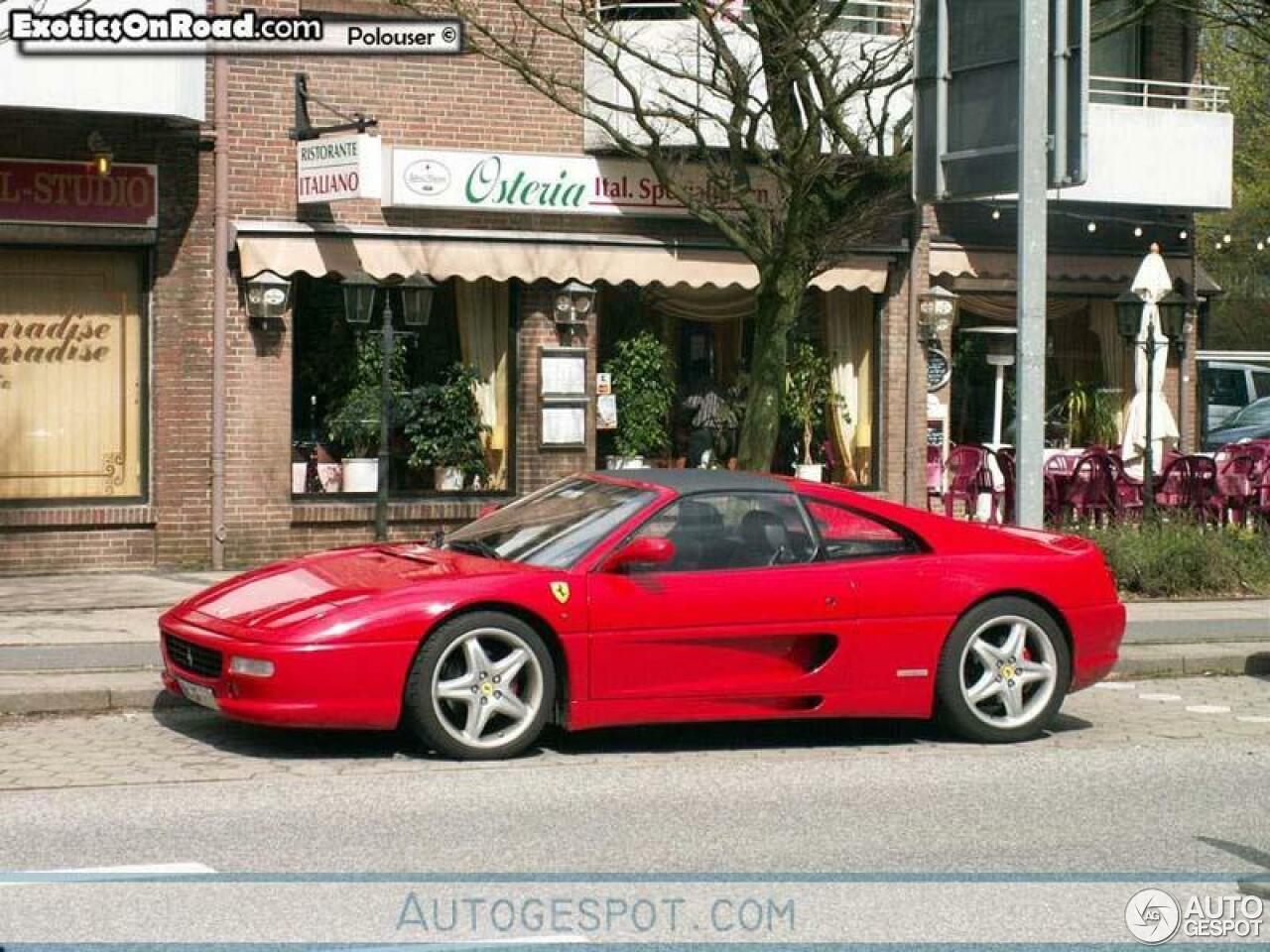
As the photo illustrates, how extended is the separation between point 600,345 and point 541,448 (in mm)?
1319

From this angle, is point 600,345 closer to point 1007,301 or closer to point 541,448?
point 541,448

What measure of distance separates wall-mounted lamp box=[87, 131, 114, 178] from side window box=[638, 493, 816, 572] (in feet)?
31.4

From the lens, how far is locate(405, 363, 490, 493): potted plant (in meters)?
19.9

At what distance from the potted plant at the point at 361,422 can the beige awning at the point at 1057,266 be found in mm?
6556

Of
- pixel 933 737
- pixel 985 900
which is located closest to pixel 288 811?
pixel 985 900

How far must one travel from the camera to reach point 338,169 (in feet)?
59.3

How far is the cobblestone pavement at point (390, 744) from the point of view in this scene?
30.2ft

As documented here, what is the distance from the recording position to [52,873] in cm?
702

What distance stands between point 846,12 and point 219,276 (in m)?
7.42

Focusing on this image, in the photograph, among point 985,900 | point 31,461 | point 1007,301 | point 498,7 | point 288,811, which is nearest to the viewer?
point 985,900

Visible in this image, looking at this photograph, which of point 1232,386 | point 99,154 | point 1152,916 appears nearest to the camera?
point 1152,916

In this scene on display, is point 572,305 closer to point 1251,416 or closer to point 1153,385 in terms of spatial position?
point 1153,385

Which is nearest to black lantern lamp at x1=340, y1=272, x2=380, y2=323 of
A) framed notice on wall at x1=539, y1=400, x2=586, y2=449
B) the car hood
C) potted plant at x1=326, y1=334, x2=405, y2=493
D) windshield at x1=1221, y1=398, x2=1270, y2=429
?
potted plant at x1=326, y1=334, x2=405, y2=493

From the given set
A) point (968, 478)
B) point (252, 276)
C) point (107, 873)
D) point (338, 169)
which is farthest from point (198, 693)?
point (968, 478)
